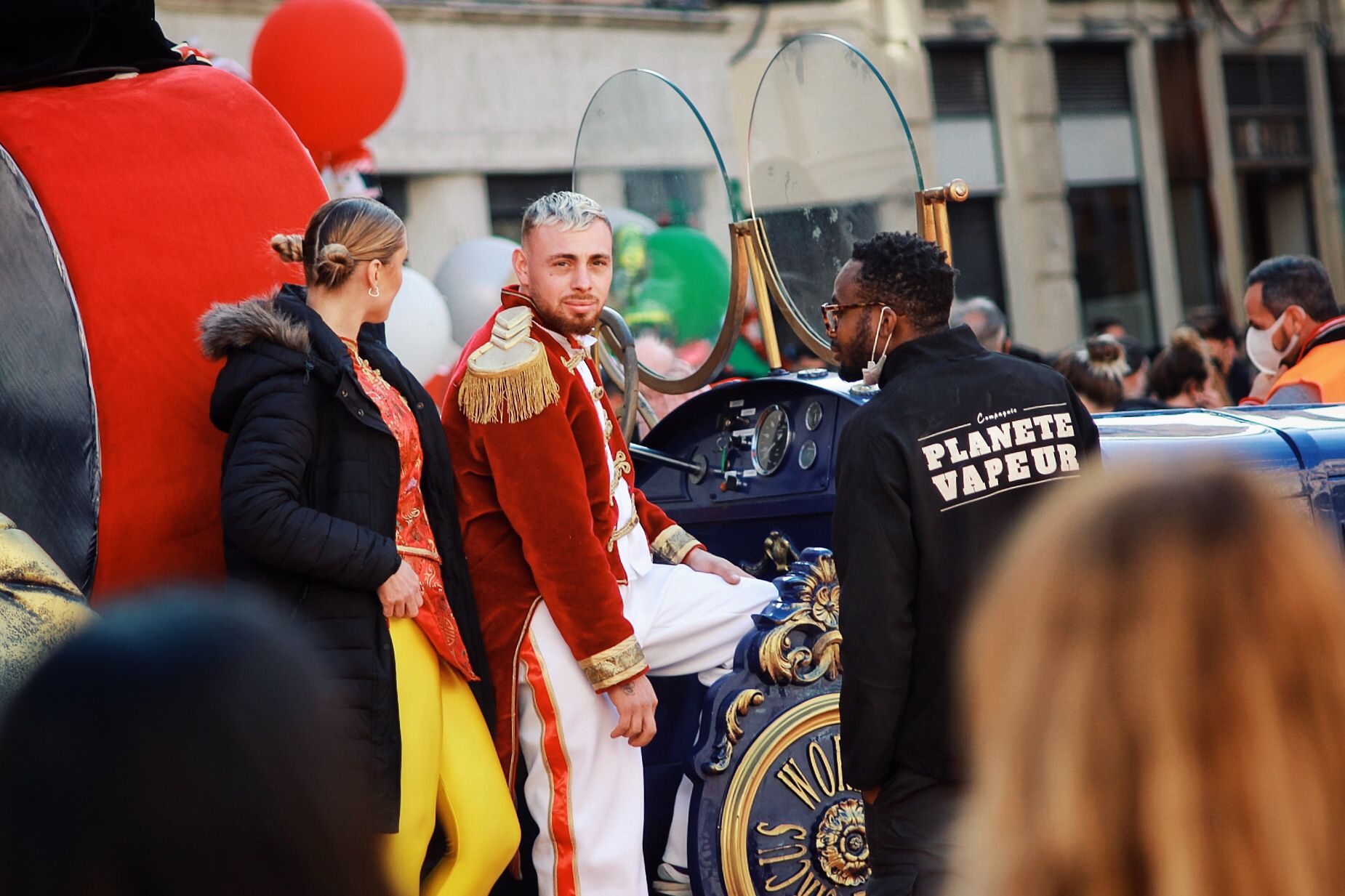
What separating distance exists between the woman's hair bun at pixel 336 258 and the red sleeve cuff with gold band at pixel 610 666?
923 millimetres

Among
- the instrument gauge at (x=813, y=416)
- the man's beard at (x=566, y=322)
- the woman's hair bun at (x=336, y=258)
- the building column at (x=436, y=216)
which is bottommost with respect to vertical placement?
the instrument gauge at (x=813, y=416)

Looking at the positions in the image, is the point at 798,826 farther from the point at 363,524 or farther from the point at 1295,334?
the point at 1295,334

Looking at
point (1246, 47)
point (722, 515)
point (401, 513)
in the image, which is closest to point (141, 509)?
point (401, 513)

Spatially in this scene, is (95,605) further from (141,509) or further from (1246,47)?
(1246,47)

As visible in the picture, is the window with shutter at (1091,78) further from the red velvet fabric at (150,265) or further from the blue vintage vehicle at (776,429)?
the red velvet fabric at (150,265)

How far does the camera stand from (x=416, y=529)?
3.07 meters

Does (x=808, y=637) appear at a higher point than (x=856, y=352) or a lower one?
lower

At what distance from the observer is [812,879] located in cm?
353

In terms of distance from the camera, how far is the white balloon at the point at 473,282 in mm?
7492

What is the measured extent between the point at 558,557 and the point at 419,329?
349cm

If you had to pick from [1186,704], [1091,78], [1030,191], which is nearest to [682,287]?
[1186,704]

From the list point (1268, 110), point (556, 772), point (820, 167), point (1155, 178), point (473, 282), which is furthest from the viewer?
point (1268, 110)

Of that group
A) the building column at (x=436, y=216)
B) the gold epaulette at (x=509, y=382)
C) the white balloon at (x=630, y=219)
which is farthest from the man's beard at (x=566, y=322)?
the building column at (x=436, y=216)

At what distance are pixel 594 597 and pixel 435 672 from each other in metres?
0.38
